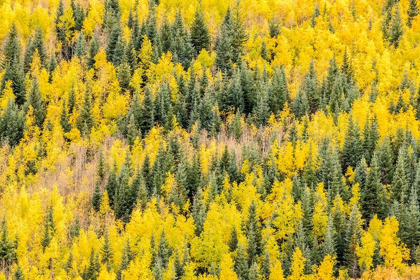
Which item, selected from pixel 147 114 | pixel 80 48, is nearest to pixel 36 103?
pixel 80 48

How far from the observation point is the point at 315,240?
8219 centimetres

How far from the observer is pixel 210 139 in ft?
377

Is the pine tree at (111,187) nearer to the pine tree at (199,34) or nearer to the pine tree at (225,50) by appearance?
the pine tree at (225,50)

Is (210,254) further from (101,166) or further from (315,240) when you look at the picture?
(101,166)

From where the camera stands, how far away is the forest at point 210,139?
8319 cm

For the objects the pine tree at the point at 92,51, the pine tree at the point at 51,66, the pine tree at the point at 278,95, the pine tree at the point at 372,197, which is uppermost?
the pine tree at the point at 92,51

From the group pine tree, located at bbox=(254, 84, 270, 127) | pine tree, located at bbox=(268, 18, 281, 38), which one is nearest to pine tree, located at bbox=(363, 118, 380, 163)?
pine tree, located at bbox=(254, 84, 270, 127)

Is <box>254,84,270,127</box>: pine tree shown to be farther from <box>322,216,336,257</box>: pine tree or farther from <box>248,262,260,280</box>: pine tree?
<box>248,262,260,280</box>: pine tree

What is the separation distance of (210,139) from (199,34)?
35.9 meters

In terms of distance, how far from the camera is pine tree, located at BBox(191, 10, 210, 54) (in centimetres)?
14075

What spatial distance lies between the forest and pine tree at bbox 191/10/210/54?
0.27m

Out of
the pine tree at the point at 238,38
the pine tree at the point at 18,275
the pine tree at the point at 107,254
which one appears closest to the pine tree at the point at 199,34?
the pine tree at the point at 238,38

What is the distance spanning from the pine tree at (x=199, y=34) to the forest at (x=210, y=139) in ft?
0.87

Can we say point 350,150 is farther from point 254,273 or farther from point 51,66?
point 51,66
